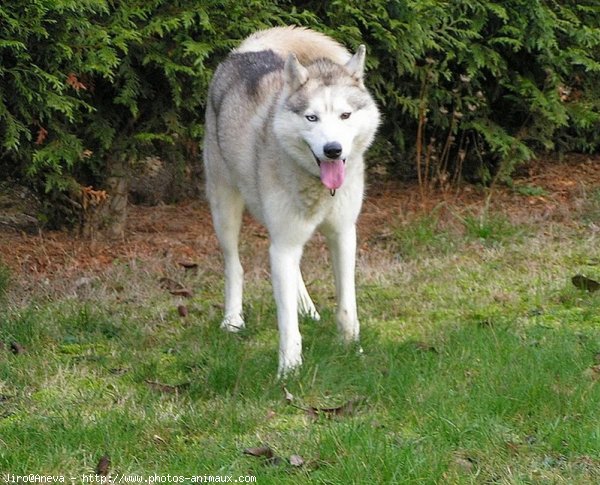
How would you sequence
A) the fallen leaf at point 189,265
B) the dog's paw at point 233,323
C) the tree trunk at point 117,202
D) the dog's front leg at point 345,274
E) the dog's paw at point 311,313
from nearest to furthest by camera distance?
the dog's front leg at point 345,274 → the dog's paw at point 233,323 → the dog's paw at point 311,313 → the fallen leaf at point 189,265 → the tree trunk at point 117,202

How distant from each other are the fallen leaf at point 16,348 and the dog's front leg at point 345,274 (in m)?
1.58

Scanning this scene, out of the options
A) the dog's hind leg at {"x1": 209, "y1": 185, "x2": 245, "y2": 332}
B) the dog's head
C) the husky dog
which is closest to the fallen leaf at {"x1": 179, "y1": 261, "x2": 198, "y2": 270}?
the dog's hind leg at {"x1": 209, "y1": 185, "x2": 245, "y2": 332}

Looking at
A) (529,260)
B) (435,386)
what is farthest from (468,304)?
(435,386)

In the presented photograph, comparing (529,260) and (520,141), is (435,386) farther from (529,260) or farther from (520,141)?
(520,141)

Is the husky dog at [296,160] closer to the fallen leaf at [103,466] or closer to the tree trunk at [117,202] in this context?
the fallen leaf at [103,466]

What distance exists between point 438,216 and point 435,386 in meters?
3.36

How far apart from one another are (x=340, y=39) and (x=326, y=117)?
2711 mm

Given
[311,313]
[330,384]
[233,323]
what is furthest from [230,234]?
[330,384]

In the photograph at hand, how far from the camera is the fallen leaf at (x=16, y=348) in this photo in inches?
205

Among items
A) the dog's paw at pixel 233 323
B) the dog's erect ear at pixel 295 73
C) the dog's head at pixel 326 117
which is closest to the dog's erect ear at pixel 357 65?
the dog's head at pixel 326 117

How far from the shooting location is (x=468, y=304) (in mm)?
5949

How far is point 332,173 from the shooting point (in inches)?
192

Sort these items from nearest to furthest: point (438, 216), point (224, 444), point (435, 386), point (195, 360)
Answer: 1. point (224, 444)
2. point (435, 386)
3. point (195, 360)
4. point (438, 216)

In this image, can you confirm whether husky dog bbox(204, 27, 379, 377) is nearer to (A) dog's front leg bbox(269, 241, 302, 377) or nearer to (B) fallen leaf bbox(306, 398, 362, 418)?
(A) dog's front leg bbox(269, 241, 302, 377)
